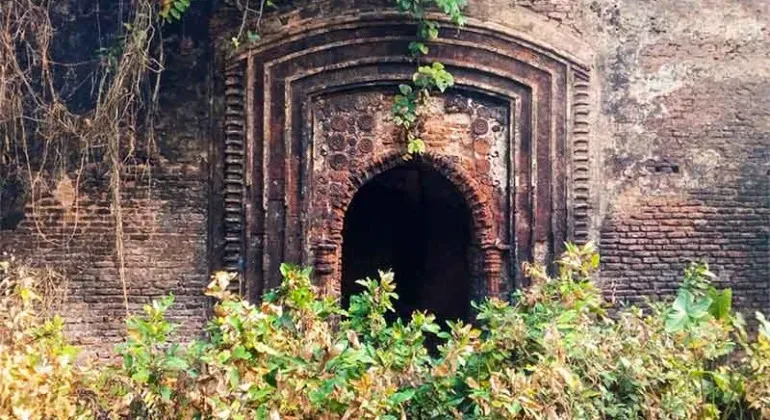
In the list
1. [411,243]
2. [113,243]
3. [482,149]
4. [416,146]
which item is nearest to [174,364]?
[113,243]

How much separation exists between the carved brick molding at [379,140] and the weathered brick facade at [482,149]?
0.01m

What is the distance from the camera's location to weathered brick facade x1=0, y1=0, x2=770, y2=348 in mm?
5996

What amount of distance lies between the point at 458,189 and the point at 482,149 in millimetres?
352

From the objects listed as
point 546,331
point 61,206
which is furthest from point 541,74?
point 61,206

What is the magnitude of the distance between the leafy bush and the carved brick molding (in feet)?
5.78

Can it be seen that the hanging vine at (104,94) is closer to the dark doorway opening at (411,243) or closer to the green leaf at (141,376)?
the dark doorway opening at (411,243)

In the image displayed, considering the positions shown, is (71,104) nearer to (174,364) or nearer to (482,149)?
(482,149)

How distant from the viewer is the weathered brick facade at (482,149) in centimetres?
600

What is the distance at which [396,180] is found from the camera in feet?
25.2

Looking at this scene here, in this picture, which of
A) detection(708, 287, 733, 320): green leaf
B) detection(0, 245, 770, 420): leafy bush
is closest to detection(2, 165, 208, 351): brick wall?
detection(0, 245, 770, 420): leafy bush

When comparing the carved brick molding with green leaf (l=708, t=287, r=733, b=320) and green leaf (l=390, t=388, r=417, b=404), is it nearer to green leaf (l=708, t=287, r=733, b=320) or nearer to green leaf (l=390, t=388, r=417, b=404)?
green leaf (l=708, t=287, r=733, b=320)

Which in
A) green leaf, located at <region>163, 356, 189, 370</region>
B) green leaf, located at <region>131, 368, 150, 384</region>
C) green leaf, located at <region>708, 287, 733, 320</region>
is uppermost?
green leaf, located at <region>708, 287, 733, 320</region>

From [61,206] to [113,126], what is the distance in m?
0.71

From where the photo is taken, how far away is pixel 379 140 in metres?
6.15
